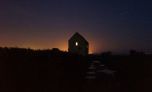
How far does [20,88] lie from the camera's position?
1231 centimetres

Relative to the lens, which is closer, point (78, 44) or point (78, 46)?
point (78, 46)

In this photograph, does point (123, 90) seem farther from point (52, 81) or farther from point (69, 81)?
point (52, 81)

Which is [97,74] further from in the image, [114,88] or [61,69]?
[61,69]

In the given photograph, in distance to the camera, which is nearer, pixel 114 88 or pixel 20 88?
pixel 20 88

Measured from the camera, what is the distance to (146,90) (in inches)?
757

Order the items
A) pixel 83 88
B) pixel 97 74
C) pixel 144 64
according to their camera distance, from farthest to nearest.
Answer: pixel 144 64, pixel 97 74, pixel 83 88

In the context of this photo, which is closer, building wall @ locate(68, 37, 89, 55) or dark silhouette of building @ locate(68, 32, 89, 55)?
building wall @ locate(68, 37, 89, 55)

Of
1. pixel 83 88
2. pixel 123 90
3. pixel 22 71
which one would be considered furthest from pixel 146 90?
pixel 22 71

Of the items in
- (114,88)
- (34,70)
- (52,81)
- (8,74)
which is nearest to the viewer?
(8,74)

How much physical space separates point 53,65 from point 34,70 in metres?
2.57

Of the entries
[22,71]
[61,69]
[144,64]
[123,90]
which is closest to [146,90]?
[123,90]

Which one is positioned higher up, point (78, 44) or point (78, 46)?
point (78, 44)

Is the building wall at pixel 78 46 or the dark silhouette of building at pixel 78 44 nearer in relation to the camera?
the building wall at pixel 78 46

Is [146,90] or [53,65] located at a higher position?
[53,65]
